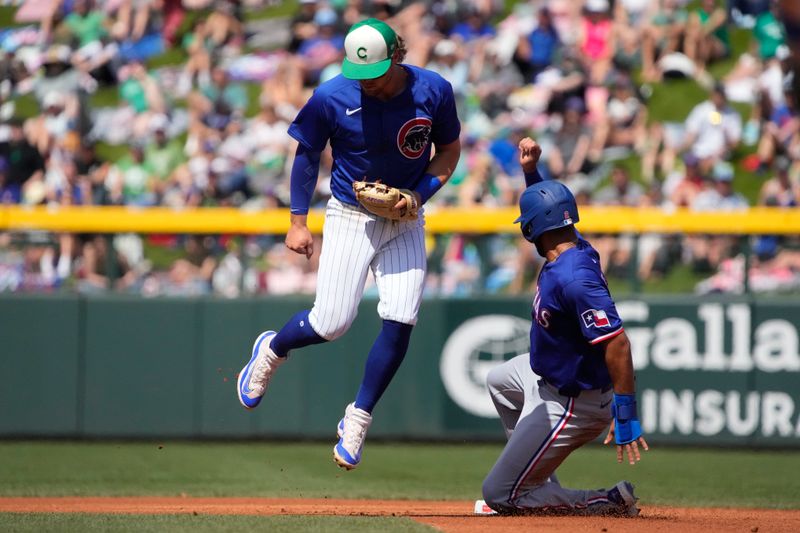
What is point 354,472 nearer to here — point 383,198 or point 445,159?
point 445,159

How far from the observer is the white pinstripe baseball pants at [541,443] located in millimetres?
5820

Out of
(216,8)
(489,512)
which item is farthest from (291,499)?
(216,8)

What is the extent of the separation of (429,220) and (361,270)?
3852mm

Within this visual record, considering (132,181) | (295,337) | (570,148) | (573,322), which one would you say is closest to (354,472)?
(295,337)

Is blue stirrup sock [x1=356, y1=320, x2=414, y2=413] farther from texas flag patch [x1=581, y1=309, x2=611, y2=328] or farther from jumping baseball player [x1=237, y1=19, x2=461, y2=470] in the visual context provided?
texas flag patch [x1=581, y1=309, x2=611, y2=328]

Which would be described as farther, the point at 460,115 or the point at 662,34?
the point at 662,34

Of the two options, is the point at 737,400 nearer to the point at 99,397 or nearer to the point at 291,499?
the point at 291,499

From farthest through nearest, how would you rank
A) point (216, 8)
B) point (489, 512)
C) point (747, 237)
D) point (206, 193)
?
1. point (216, 8)
2. point (206, 193)
3. point (747, 237)
4. point (489, 512)

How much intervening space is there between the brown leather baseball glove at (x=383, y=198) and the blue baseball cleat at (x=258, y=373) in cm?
98

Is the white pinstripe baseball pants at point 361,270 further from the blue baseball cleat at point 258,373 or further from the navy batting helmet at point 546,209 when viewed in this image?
the navy batting helmet at point 546,209

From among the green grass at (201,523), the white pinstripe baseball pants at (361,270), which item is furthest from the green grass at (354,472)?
the white pinstripe baseball pants at (361,270)

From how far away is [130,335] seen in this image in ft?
33.3

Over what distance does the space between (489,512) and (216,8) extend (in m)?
9.18

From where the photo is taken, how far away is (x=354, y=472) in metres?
8.89
